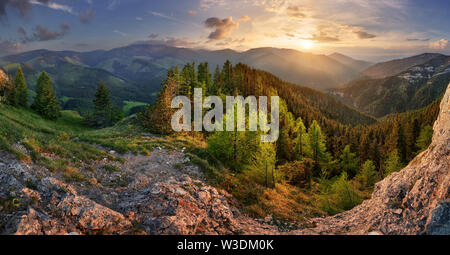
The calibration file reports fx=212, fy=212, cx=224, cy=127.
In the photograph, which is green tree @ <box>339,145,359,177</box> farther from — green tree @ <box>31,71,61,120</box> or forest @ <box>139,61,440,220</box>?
green tree @ <box>31,71,61,120</box>

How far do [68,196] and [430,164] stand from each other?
1563cm

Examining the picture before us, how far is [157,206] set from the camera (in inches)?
373

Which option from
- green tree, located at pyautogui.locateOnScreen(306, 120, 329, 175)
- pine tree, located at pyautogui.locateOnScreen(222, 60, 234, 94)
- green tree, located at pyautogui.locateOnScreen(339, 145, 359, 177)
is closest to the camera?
green tree, located at pyautogui.locateOnScreen(306, 120, 329, 175)

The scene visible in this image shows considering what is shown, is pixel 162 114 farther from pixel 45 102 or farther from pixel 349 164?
pixel 45 102

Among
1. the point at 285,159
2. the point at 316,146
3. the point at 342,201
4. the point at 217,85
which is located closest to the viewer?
the point at 342,201

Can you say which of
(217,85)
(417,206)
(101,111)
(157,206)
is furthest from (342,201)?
(101,111)

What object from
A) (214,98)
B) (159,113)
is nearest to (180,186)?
(159,113)

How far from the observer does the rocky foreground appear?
709cm

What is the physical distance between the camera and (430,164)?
9.88 meters

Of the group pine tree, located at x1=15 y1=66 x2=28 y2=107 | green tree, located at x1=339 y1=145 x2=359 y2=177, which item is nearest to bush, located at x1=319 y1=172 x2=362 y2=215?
green tree, located at x1=339 y1=145 x2=359 y2=177

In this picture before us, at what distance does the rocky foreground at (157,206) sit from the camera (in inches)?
279

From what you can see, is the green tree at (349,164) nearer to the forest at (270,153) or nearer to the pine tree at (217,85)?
the forest at (270,153)

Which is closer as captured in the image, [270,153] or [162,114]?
[270,153]
